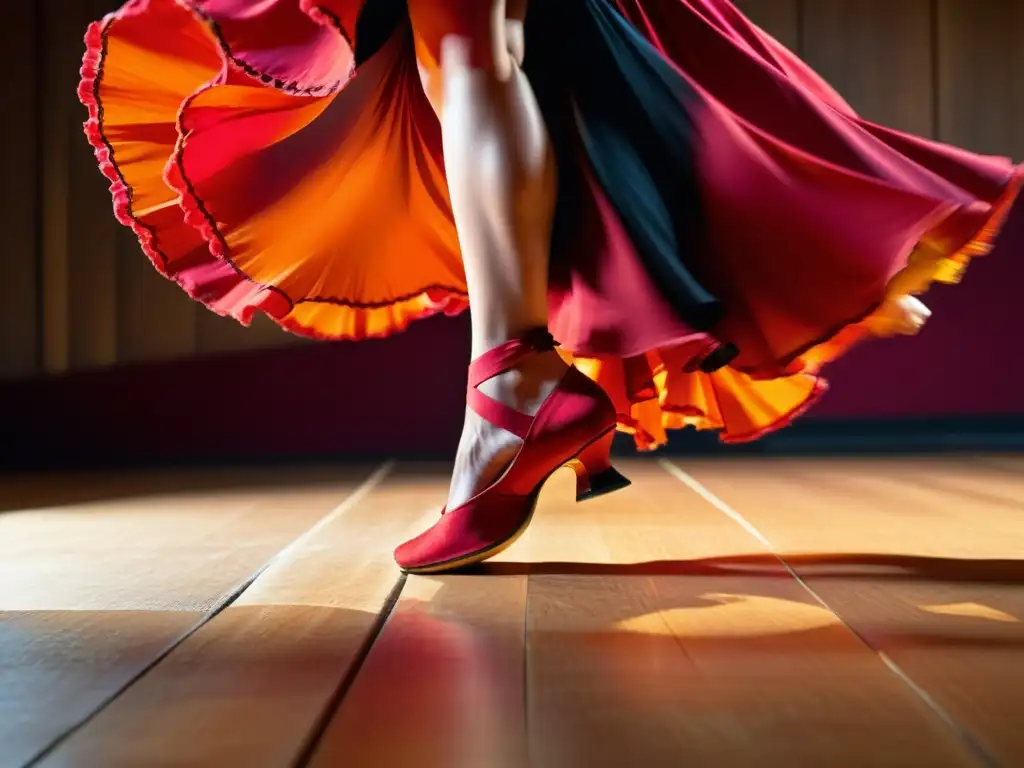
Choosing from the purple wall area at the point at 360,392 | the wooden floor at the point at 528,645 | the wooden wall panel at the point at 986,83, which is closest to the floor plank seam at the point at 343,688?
the wooden floor at the point at 528,645

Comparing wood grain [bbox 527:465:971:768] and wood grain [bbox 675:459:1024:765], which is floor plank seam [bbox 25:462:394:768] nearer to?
wood grain [bbox 527:465:971:768]

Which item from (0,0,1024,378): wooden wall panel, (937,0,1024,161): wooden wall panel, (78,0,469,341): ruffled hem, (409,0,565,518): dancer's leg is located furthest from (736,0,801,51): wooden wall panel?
(409,0,565,518): dancer's leg

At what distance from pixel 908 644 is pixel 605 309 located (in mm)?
351

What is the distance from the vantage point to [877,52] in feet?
7.40

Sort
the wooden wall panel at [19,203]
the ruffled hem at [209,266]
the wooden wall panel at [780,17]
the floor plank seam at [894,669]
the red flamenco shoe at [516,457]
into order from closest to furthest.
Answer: the floor plank seam at [894,669] < the red flamenco shoe at [516,457] < the ruffled hem at [209,266] < the wooden wall panel at [19,203] < the wooden wall panel at [780,17]

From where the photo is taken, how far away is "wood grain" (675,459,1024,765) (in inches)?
18.3

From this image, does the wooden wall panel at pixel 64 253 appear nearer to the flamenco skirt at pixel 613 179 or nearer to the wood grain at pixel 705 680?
the flamenco skirt at pixel 613 179

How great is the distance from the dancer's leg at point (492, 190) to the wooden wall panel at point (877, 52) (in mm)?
1706

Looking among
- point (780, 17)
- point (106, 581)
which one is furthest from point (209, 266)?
point (780, 17)

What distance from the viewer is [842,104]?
96 cm

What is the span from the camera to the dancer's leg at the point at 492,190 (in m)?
0.74

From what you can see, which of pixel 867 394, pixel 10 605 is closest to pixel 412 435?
pixel 867 394

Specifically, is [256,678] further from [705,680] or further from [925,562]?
[925,562]

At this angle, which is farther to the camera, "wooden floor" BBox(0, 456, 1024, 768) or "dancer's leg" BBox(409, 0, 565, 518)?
"dancer's leg" BBox(409, 0, 565, 518)
